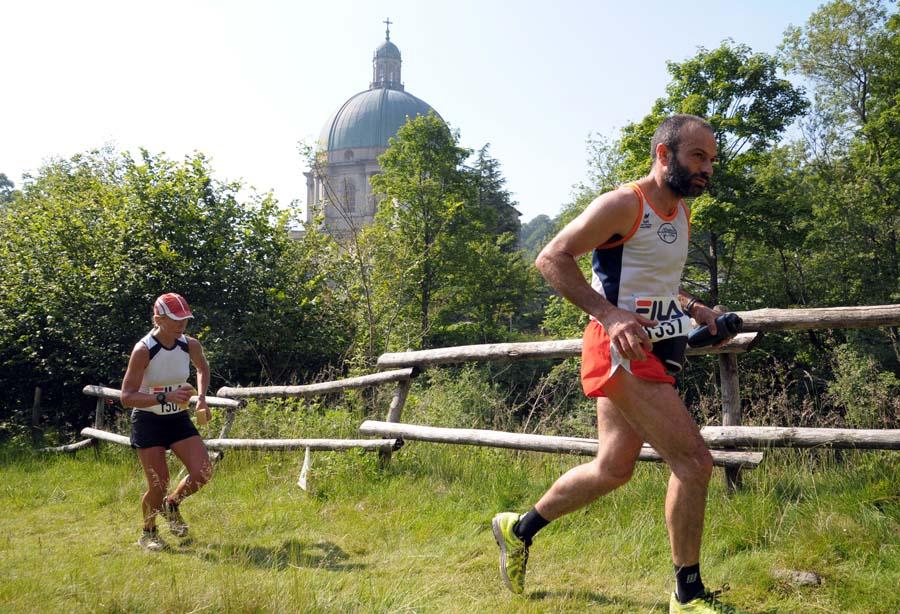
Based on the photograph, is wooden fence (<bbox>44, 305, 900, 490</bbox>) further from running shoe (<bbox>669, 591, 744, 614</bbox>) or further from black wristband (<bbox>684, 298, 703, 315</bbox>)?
running shoe (<bbox>669, 591, 744, 614</bbox>)

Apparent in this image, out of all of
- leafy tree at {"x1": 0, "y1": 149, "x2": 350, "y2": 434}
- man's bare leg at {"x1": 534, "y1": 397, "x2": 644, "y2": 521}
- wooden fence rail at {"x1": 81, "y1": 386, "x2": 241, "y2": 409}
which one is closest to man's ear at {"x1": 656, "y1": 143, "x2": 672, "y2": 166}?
Answer: man's bare leg at {"x1": 534, "y1": 397, "x2": 644, "y2": 521}

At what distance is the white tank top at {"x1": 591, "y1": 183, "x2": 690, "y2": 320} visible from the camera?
130 inches

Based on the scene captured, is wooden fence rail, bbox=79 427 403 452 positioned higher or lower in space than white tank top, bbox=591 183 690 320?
lower

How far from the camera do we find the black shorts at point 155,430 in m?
→ 5.52

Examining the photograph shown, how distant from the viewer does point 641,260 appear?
131 inches

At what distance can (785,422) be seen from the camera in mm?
6062

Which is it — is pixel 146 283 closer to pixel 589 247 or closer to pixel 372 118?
pixel 589 247

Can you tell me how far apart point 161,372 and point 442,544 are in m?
2.38

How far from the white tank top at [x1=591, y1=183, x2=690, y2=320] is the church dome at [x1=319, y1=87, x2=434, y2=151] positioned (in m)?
71.4

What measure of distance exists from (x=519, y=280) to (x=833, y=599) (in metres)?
38.2

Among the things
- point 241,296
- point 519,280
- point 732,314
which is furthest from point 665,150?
point 519,280

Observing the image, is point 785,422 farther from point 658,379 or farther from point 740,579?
point 658,379

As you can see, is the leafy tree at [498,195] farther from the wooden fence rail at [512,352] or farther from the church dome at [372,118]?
the wooden fence rail at [512,352]

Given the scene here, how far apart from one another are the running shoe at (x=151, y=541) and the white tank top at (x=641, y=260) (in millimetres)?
3510
